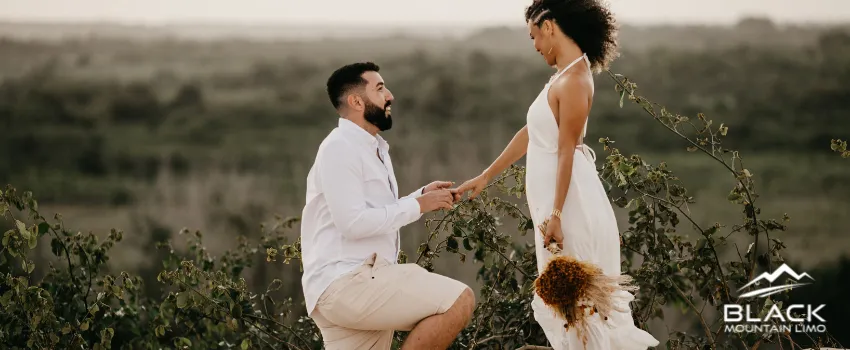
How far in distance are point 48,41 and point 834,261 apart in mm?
10214

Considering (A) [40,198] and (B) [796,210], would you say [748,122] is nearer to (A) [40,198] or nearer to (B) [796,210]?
(B) [796,210]

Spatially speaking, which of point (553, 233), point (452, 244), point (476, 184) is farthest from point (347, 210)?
point (452, 244)

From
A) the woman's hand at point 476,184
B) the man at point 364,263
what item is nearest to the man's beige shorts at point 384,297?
the man at point 364,263

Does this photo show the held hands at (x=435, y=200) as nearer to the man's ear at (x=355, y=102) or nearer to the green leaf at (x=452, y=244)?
the man's ear at (x=355, y=102)

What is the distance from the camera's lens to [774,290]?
4.59 meters

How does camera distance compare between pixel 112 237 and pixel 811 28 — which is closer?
pixel 112 237

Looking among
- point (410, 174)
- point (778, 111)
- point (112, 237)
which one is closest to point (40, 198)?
point (410, 174)

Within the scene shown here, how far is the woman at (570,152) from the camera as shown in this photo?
3.39 meters

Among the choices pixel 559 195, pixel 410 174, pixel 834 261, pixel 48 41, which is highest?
pixel 48 41

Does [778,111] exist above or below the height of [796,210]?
above

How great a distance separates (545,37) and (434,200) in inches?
27.6

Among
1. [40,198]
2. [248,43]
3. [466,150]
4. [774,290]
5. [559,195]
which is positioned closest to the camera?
[559,195]

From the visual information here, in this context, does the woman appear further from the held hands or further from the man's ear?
the man's ear

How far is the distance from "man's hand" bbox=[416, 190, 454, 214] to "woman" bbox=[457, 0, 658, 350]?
0.99 feet
